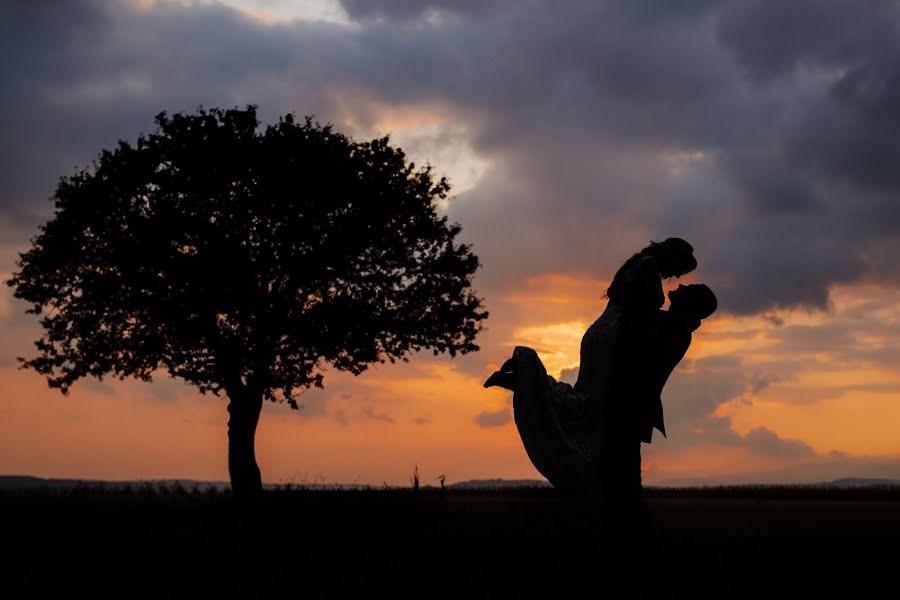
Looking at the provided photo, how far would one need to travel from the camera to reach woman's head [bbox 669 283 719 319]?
9828 millimetres

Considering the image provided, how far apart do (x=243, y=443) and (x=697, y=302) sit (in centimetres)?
2324

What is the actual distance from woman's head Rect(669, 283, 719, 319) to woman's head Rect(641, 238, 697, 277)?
1.18 feet

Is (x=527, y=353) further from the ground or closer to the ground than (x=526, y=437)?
further from the ground

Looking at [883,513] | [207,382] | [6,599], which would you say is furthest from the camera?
[207,382]

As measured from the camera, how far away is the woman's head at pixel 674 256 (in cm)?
955

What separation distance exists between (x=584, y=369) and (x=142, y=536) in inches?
378

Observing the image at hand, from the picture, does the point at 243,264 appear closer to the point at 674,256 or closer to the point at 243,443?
the point at 243,443

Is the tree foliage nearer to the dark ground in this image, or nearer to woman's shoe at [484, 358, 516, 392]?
the dark ground

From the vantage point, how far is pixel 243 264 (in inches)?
1163

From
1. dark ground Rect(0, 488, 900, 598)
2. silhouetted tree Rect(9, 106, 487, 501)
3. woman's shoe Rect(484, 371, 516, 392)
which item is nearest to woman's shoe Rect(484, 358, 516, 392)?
woman's shoe Rect(484, 371, 516, 392)

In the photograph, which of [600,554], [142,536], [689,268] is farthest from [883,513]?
[142,536]

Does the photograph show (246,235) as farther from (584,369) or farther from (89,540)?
(584,369)

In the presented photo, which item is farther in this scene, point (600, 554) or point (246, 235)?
point (246, 235)

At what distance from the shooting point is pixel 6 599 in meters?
8.82
